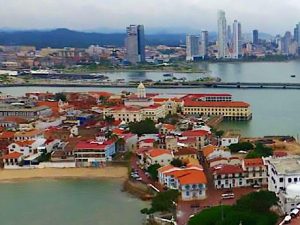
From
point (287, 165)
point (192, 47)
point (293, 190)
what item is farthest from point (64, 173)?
point (192, 47)

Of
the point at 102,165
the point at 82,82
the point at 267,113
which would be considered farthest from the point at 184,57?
the point at 102,165

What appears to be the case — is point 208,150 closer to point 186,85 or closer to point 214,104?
point 214,104

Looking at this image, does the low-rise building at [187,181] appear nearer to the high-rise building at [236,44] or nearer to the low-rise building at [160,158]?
the low-rise building at [160,158]

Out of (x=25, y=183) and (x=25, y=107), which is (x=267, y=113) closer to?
(x=25, y=107)

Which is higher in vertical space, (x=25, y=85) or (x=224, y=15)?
(x=224, y=15)

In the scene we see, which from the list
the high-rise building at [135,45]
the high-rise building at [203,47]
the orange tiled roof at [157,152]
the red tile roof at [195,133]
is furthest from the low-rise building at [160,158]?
the high-rise building at [203,47]
